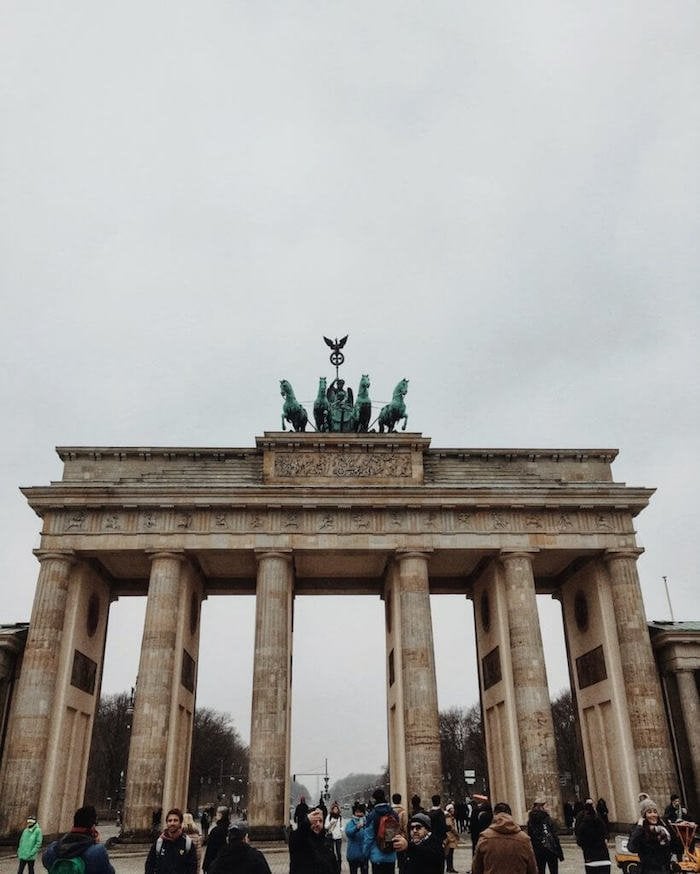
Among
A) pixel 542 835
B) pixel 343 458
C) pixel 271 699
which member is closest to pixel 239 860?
pixel 542 835

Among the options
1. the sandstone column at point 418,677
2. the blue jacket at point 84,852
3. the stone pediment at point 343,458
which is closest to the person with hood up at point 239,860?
the blue jacket at point 84,852

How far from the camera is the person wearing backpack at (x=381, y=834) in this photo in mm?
10766

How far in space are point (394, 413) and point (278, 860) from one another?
20403 millimetres

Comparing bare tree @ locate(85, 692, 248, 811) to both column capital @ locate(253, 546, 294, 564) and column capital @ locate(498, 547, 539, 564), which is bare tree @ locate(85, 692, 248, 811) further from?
column capital @ locate(498, 547, 539, 564)

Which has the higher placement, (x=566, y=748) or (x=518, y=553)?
(x=518, y=553)

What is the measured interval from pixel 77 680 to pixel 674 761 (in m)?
26.2

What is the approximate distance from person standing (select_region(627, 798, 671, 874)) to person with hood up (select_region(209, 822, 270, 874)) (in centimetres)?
589

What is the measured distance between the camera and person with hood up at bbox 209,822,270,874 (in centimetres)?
688

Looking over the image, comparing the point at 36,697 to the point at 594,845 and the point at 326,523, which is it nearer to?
the point at 326,523

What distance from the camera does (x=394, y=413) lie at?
3666 cm

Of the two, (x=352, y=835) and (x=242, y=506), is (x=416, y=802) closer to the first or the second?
(x=352, y=835)

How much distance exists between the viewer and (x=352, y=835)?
14.4 m

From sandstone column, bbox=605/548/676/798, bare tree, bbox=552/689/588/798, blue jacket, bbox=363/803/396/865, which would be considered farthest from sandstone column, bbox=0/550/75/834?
bare tree, bbox=552/689/588/798

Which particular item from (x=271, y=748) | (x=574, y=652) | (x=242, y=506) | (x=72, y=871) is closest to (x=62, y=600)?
(x=242, y=506)
